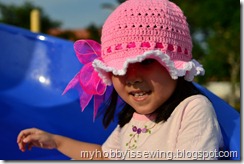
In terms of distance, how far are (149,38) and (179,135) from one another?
227 mm

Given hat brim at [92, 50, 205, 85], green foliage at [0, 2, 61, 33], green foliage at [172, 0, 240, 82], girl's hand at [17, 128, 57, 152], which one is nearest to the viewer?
hat brim at [92, 50, 205, 85]

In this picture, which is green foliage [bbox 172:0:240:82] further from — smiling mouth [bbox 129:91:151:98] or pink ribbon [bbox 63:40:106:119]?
smiling mouth [bbox 129:91:151:98]

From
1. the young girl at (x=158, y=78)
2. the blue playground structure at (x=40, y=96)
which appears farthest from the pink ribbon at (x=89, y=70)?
the blue playground structure at (x=40, y=96)

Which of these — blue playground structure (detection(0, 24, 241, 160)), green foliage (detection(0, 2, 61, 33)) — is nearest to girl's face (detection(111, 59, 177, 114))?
blue playground structure (detection(0, 24, 241, 160))

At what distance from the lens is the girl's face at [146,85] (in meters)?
1.06

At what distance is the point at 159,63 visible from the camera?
42.0 inches

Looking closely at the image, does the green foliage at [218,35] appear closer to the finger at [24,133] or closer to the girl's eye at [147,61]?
the finger at [24,133]

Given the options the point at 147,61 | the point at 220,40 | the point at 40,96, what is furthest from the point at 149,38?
the point at 220,40

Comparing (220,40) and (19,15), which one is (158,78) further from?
(19,15)

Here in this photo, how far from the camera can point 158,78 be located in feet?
3.51

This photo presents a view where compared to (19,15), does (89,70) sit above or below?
below

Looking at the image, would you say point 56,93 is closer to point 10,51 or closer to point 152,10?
point 10,51

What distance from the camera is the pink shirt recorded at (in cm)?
104

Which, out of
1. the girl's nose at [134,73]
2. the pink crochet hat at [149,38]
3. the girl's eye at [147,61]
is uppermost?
the pink crochet hat at [149,38]
